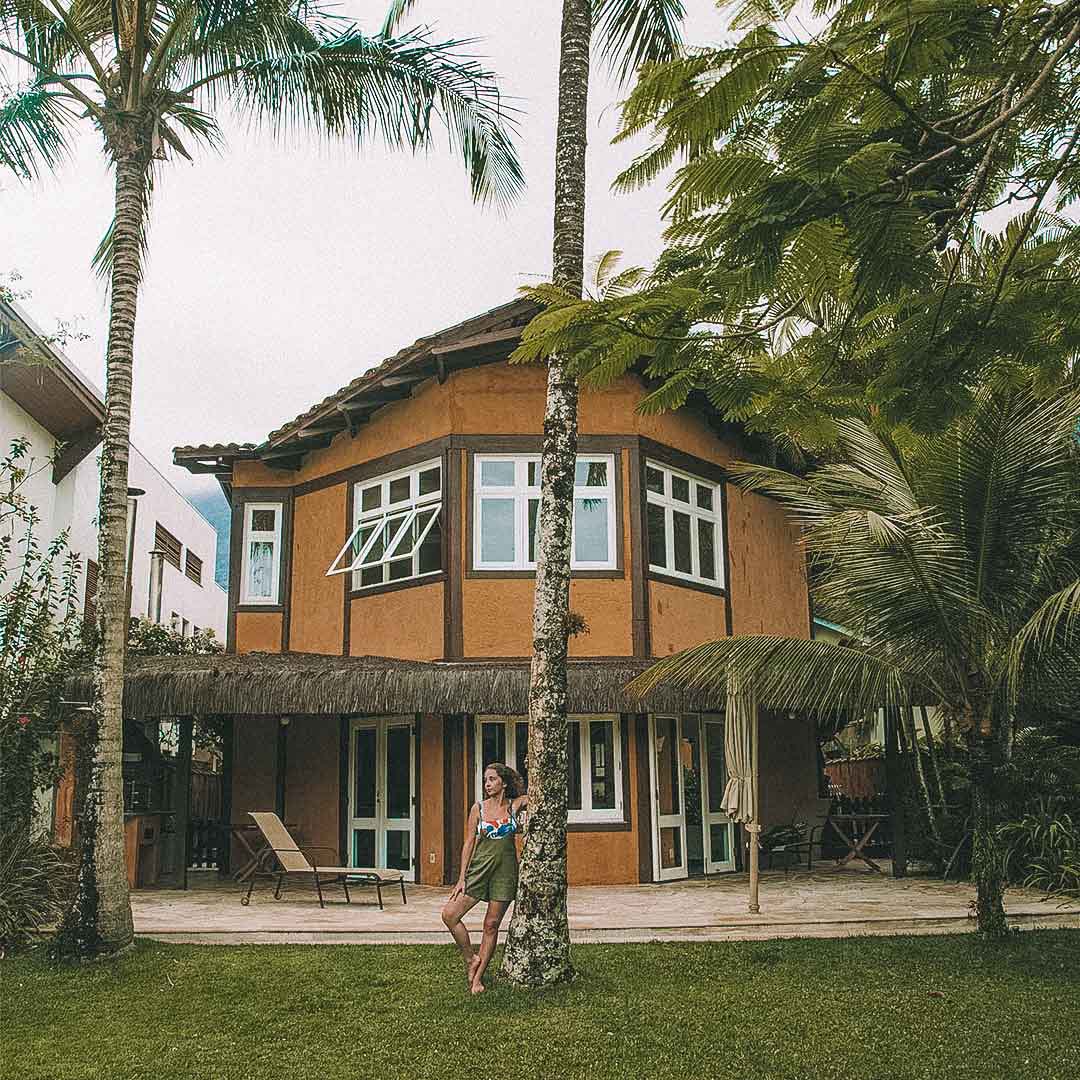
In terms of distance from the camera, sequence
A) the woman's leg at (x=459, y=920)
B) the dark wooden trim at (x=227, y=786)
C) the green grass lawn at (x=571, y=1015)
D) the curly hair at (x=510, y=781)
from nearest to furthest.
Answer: the green grass lawn at (x=571, y=1015) → the woman's leg at (x=459, y=920) → the curly hair at (x=510, y=781) → the dark wooden trim at (x=227, y=786)

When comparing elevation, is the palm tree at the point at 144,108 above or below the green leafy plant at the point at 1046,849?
above

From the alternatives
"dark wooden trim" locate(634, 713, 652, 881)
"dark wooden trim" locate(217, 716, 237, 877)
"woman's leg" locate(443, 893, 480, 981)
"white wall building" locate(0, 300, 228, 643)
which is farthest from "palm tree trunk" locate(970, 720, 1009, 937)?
"dark wooden trim" locate(217, 716, 237, 877)

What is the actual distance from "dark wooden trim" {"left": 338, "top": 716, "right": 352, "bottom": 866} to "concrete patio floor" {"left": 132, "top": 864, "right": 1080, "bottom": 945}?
86cm

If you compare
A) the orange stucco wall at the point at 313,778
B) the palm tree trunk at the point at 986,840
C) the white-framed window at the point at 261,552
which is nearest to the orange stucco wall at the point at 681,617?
the orange stucco wall at the point at 313,778

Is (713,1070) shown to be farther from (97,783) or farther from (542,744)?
(97,783)

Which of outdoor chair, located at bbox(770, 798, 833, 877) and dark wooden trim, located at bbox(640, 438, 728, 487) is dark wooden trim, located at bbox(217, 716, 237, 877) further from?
outdoor chair, located at bbox(770, 798, 833, 877)

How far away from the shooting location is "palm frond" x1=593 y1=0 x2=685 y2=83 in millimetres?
10531

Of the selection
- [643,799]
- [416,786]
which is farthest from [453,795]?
[643,799]

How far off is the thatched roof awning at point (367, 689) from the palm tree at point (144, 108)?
9.78 feet

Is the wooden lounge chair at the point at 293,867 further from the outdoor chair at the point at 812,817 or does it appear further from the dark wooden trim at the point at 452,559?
the outdoor chair at the point at 812,817

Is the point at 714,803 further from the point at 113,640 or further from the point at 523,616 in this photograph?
the point at 113,640

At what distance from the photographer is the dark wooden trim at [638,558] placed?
572 inches

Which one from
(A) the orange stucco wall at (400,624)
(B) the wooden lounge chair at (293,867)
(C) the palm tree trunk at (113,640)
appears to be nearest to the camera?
(C) the palm tree trunk at (113,640)

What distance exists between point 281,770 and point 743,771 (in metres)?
7.19
